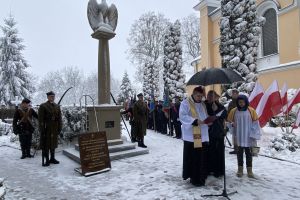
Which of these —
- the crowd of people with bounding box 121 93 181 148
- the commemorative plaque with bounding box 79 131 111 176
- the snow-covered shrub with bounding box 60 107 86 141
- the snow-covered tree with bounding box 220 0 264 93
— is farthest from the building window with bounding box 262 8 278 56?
the commemorative plaque with bounding box 79 131 111 176

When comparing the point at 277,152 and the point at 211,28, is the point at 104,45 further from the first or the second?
the point at 211,28

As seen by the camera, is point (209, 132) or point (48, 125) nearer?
point (209, 132)

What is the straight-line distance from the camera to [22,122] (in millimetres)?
9234

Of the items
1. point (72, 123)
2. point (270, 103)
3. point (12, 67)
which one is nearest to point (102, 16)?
point (72, 123)

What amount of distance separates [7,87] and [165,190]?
106 ft

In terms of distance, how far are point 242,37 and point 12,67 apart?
27.0 meters

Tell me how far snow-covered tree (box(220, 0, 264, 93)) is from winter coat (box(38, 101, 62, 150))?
9899 mm

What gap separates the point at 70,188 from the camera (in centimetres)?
612

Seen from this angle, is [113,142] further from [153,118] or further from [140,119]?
[153,118]

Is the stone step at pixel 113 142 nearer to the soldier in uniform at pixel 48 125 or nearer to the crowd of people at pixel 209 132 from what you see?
the soldier in uniform at pixel 48 125

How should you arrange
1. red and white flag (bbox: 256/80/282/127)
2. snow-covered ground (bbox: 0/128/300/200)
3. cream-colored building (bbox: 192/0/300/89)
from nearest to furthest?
snow-covered ground (bbox: 0/128/300/200) → red and white flag (bbox: 256/80/282/127) → cream-colored building (bbox: 192/0/300/89)

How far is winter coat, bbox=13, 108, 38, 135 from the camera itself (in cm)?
924

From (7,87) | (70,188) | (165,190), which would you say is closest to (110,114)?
(70,188)

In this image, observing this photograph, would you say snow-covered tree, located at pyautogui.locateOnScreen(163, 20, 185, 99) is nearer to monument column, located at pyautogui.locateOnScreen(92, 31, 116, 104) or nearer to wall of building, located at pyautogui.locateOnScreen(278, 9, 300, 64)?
wall of building, located at pyautogui.locateOnScreen(278, 9, 300, 64)
